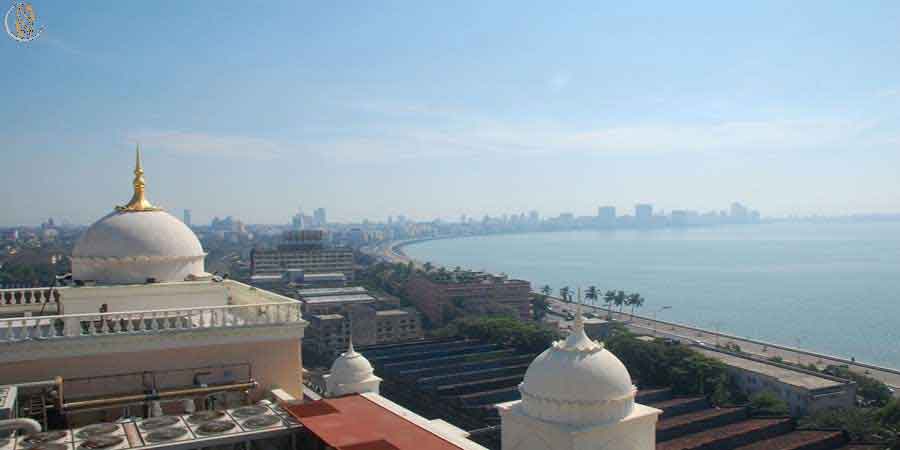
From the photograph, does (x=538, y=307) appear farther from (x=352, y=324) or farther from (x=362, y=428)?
(x=362, y=428)

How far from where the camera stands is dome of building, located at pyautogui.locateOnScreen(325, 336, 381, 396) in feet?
Result: 33.0

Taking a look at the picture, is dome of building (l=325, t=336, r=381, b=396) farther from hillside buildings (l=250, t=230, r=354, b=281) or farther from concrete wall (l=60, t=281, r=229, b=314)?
hillside buildings (l=250, t=230, r=354, b=281)

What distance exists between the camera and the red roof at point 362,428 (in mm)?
6934

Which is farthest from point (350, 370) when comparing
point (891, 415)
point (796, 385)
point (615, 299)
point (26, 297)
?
point (615, 299)

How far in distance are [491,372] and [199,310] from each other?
2840 centimetres

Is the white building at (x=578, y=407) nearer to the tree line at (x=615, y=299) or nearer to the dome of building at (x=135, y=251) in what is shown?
the dome of building at (x=135, y=251)

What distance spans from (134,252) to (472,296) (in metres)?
54.8

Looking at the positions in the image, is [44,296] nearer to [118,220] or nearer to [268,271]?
[118,220]

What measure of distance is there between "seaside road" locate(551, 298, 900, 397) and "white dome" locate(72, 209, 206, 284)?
131ft

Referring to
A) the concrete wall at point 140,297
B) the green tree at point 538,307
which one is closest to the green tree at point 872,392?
the green tree at point 538,307

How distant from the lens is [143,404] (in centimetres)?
872

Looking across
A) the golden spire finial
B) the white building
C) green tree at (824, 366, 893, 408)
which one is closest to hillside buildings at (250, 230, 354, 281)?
green tree at (824, 366, 893, 408)

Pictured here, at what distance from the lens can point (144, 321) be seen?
9.84 metres

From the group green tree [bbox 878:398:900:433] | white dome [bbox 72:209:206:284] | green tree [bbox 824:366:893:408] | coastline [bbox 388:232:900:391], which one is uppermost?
white dome [bbox 72:209:206:284]
